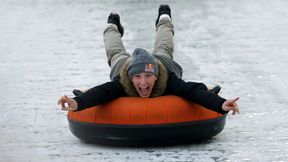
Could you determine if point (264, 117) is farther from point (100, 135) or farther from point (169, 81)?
point (100, 135)

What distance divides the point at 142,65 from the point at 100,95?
13.2 inches

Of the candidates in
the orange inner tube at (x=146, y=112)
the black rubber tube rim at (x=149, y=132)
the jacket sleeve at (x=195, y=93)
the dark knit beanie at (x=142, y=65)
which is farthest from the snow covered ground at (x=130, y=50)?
the dark knit beanie at (x=142, y=65)

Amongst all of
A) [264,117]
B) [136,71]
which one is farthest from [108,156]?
[264,117]

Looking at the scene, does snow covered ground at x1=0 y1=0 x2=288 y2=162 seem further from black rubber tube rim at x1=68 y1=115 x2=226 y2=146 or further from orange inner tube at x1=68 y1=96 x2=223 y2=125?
orange inner tube at x1=68 y1=96 x2=223 y2=125

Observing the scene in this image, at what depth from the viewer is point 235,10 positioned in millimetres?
10867

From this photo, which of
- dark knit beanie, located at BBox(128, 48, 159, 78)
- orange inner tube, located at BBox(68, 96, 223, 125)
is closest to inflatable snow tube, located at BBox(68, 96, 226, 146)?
orange inner tube, located at BBox(68, 96, 223, 125)

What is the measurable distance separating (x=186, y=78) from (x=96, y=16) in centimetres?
350

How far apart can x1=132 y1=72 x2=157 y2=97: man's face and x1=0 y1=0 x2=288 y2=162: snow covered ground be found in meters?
0.37

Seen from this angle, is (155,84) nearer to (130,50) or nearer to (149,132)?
(149,132)

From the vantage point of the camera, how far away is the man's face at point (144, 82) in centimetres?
509

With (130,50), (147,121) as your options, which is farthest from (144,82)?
(130,50)

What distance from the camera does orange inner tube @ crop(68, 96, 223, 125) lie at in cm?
501

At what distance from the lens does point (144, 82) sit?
5.09 metres

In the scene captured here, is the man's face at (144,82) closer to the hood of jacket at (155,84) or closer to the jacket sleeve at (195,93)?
the hood of jacket at (155,84)
